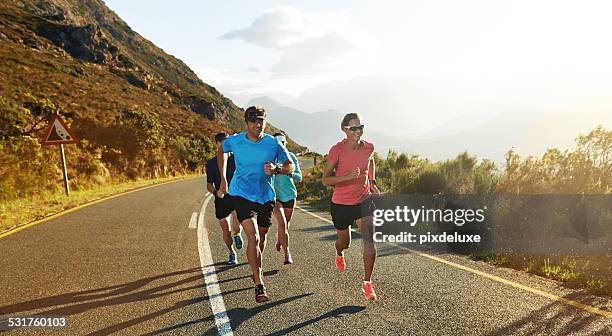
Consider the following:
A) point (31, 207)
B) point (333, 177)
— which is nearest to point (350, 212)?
point (333, 177)

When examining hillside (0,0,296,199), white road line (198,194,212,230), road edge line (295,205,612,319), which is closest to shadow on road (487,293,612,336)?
road edge line (295,205,612,319)

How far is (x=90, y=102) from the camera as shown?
4831 centimetres

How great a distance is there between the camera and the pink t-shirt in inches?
190

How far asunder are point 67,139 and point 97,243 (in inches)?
316

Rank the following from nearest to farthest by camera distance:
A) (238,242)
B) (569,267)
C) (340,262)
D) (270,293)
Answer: (270,293), (340,262), (569,267), (238,242)

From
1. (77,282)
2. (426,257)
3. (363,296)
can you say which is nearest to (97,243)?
(77,282)

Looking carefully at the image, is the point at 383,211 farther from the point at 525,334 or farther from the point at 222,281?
the point at 525,334

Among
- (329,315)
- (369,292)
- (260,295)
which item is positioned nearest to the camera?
(329,315)

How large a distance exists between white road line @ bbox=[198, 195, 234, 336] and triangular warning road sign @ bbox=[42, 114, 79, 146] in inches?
335

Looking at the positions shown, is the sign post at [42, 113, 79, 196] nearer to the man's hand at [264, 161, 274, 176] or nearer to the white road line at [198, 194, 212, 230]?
the white road line at [198, 194, 212, 230]

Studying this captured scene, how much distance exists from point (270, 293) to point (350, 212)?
4.47 ft

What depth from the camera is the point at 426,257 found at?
6.47 metres

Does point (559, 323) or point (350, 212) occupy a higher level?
point (350, 212)

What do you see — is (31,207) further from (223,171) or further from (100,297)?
(223,171)
